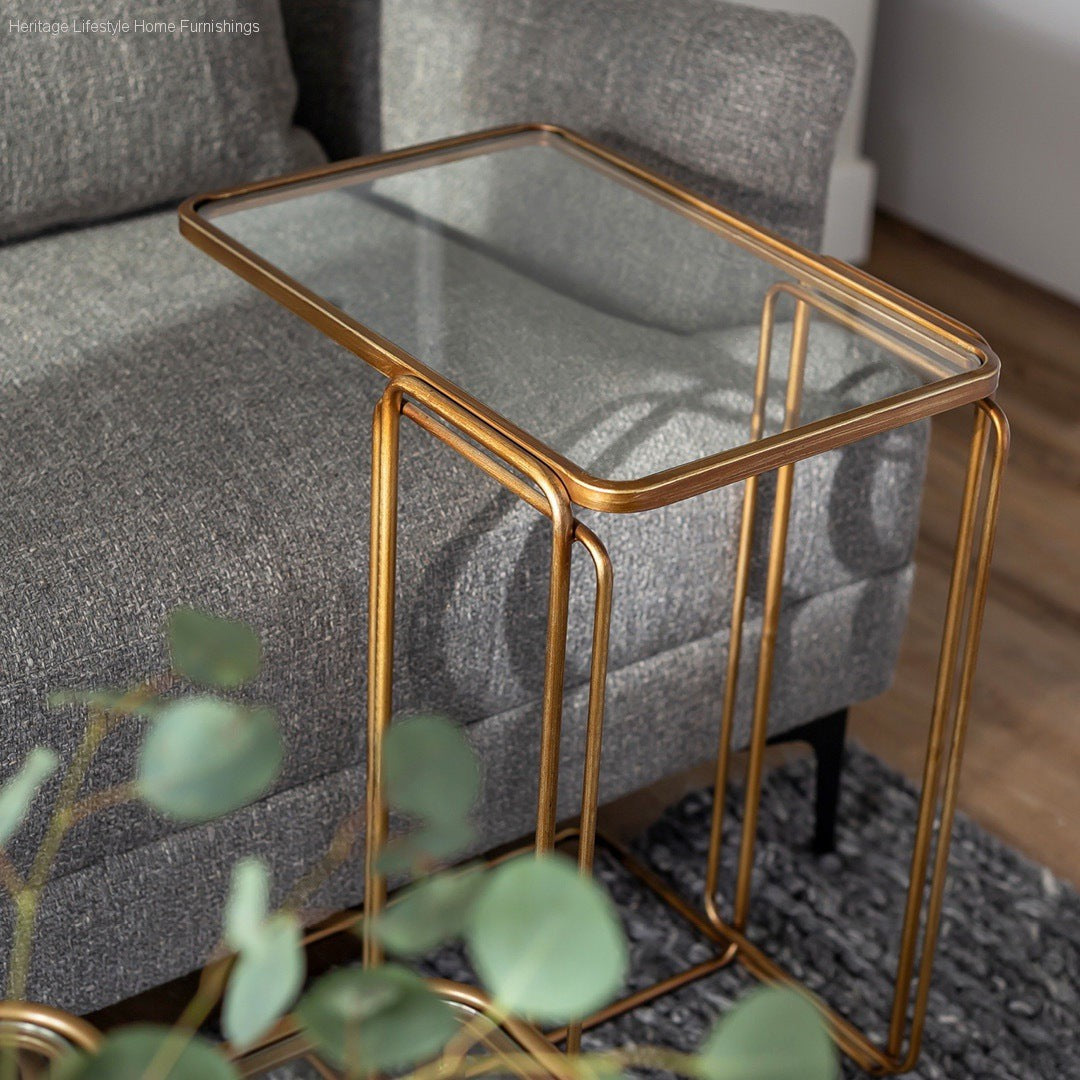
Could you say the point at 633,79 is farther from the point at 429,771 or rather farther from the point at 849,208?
the point at 849,208

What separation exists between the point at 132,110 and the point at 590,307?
0.56m

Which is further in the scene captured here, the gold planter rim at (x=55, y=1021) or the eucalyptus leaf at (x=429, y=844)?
the gold planter rim at (x=55, y=1021)

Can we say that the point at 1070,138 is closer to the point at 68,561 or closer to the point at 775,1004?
the point at 68,561

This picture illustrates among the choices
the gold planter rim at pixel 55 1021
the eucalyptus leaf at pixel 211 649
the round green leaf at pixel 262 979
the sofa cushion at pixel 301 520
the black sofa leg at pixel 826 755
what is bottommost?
the black sofa leg at pixel 826 755

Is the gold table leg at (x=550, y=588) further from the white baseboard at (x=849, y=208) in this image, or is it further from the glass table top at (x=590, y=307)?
the white baseboard at (x=849, y=208)

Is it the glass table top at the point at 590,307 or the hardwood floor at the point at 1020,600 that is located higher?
the glass table top at the point at 590,307

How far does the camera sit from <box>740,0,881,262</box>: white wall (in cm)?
242

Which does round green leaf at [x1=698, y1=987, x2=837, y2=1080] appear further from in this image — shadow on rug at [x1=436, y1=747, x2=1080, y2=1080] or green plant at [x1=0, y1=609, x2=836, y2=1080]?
shadow on rug at [x1=436, y1=747, x2=1080, y2=1080]

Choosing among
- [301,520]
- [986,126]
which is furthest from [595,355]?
[986,126]

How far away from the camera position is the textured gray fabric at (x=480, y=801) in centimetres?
97

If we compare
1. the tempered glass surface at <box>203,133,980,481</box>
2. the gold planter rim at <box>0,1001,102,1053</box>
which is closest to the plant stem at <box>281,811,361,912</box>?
the tempered glass surface at <box>203,133,980,481</box>

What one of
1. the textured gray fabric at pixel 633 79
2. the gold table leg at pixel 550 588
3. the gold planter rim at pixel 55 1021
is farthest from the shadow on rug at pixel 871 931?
the gold planter rim at pixel 55 1021

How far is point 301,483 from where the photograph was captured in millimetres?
1001

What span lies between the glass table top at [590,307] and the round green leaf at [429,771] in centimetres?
37
